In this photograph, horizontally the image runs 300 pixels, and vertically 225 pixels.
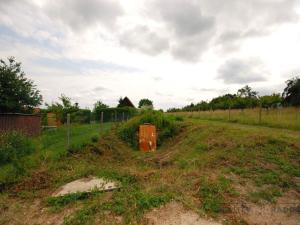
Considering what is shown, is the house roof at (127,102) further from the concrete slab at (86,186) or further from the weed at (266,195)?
the weed at (266,195)

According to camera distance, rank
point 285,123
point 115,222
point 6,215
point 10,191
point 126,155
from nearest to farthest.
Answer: point 115,222 → point 6,215 → point 10,191 → point 126,155 → point 285,123

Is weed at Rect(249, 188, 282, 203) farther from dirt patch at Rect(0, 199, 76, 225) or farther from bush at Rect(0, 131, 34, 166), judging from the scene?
bush at Rect(0, 131, 34, 166)

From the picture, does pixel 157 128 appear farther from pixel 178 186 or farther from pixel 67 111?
pixel 67 111

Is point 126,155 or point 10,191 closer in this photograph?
point 10,191

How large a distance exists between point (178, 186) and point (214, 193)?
0.71 meters

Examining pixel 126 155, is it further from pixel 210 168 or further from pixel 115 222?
pixel 115 222

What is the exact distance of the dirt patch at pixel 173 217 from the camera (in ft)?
13.4

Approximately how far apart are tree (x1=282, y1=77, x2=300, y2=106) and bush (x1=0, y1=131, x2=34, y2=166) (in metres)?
23.8

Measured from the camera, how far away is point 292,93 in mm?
27969

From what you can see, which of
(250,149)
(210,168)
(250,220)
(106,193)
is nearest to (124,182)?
(106,193)

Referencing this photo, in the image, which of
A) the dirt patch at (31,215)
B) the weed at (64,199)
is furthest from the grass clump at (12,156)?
the weed at (64,199)

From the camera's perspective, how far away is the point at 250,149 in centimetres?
733

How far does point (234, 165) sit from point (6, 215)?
4.84 metres

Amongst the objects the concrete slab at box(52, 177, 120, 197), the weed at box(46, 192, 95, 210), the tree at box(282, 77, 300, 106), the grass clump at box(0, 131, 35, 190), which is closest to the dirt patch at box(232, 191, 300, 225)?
the concrete slab at box(52, 177, 120, 197)
